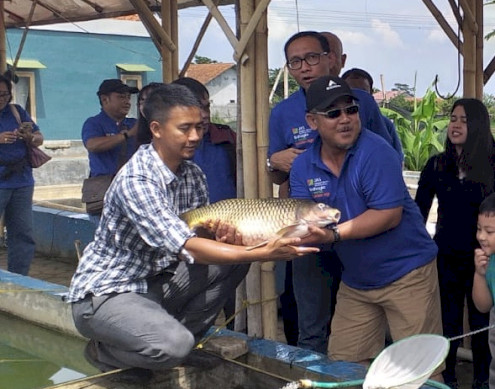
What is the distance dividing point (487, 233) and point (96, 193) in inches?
130

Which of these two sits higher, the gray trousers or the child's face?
the child's face

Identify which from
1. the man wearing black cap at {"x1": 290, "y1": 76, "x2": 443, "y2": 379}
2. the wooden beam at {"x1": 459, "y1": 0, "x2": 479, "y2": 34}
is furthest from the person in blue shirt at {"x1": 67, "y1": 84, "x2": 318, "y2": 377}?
the wooden beam at {"x1": 459, "y1": 0, "x2": 479, "y2": 34}

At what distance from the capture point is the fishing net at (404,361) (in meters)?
A: 3.12

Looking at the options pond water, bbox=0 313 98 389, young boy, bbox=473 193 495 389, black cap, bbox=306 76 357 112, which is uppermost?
black cap, bbox=306 76 357 112

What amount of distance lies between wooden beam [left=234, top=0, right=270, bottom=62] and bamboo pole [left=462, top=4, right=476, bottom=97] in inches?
82.6

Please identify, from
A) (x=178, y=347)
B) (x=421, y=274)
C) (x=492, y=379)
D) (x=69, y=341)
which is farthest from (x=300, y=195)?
(x=69, y=341)

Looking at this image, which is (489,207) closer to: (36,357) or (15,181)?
(36,357)

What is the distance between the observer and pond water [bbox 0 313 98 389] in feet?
17.3

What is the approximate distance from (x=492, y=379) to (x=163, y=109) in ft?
6.34

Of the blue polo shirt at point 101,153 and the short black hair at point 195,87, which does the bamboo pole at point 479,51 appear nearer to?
the short black hair at point 195,87

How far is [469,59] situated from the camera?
5703 millimetres

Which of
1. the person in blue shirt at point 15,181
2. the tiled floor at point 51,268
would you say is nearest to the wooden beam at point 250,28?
the person in blue shirt at point 15,181

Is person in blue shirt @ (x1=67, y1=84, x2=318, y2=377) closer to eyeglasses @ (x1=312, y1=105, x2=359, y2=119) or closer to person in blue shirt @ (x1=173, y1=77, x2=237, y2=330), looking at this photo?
eyeglasses @ (x1=312, y1=105, x2=359, y2=119)

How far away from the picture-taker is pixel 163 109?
11.7ft
